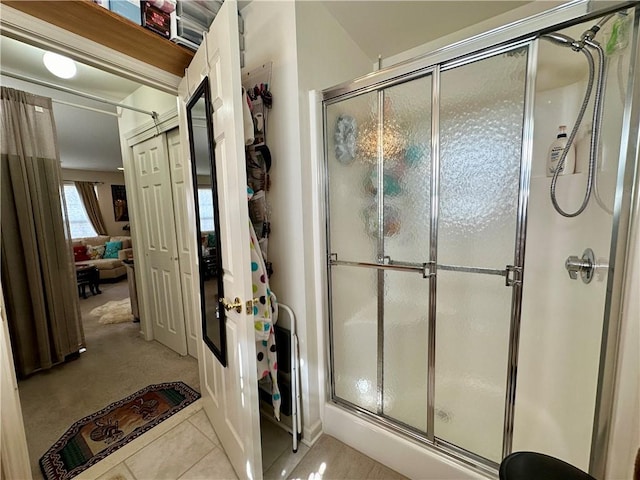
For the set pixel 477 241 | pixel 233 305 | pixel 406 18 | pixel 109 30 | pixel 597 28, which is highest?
pixel 406 18

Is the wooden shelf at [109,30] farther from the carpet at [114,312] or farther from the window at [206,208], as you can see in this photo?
the carpet at [114,312]

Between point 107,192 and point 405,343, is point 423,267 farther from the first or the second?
point 107,192

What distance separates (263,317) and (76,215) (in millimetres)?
7512

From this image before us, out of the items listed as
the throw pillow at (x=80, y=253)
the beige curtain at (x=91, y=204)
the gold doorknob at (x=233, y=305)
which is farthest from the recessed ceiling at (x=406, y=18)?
the beige curtain at (x=91, y=204)

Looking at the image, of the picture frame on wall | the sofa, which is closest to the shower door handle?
Result: the sofa

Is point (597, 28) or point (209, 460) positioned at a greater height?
point (597, 28)

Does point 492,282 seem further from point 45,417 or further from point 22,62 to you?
point 22,62

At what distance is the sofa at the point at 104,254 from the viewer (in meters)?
5.25

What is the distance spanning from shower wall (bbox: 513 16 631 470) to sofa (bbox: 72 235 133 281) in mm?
6117

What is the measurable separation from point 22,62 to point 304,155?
235 centimetres

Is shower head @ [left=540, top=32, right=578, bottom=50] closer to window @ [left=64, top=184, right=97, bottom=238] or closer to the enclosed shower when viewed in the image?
the enclosed shower

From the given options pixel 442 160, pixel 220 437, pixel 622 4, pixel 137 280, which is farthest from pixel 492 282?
pixel 137 280

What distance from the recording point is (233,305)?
3.79 feet

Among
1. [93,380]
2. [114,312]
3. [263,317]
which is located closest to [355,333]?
[263,317]
